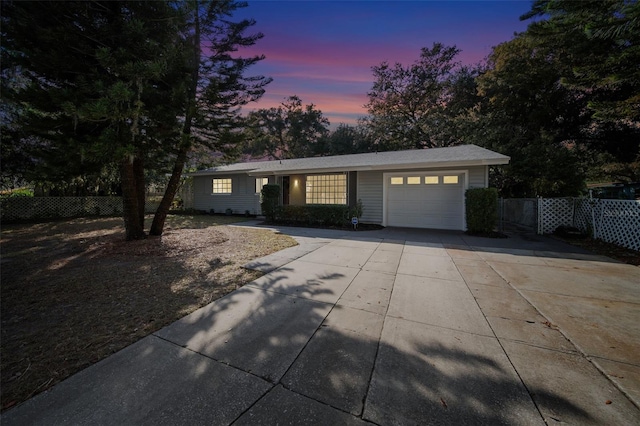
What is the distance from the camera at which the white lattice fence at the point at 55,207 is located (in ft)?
37.3

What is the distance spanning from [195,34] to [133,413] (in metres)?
8.83

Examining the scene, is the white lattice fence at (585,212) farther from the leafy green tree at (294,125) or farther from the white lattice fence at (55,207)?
the leafy green tree at (294,125)

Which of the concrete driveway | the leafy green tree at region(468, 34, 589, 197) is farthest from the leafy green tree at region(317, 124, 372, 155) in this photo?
the concrete driveway

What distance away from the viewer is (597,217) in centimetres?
749

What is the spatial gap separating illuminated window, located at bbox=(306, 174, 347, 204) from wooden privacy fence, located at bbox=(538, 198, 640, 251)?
7.59 m

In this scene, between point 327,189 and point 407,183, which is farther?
point 327,189

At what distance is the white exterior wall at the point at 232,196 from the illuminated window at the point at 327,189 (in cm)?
390

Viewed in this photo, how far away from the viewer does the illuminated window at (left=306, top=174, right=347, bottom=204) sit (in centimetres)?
1178

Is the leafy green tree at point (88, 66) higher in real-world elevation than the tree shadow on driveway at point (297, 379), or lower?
higher

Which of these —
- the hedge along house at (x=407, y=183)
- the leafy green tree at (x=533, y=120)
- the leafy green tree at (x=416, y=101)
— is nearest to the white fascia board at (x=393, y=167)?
the hedge along house at (x=407, y=183)

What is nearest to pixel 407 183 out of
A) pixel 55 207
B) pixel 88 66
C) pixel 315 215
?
pixel 315 215

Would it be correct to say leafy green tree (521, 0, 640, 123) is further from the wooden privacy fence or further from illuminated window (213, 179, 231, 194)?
illuminated window (213, 179, 231, 194)

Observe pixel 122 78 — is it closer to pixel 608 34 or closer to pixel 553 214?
pixel 608 34

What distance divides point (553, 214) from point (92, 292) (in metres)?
13.1
